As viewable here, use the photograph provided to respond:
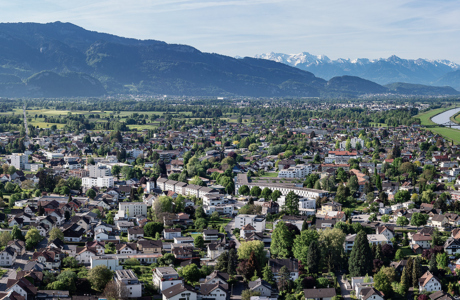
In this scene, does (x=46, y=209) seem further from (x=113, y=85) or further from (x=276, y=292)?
(x=113, y=85)

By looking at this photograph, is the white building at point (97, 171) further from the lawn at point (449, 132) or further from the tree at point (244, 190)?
the lawn at point (449, 132)

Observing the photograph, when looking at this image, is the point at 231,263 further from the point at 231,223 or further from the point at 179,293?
the point at 231,223

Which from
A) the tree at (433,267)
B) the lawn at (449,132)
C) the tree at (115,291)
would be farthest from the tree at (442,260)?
the lawn at (449,132)

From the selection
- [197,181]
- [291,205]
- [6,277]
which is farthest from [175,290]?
[197,181]

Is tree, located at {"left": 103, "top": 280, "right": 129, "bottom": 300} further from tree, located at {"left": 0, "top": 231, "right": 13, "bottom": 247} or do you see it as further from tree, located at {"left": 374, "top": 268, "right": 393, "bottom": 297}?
tree, located at {"left": 374, "top": 268, "right": 393, "bottom": 297}

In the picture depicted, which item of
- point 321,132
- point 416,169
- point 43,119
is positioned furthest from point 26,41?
point 416,169
